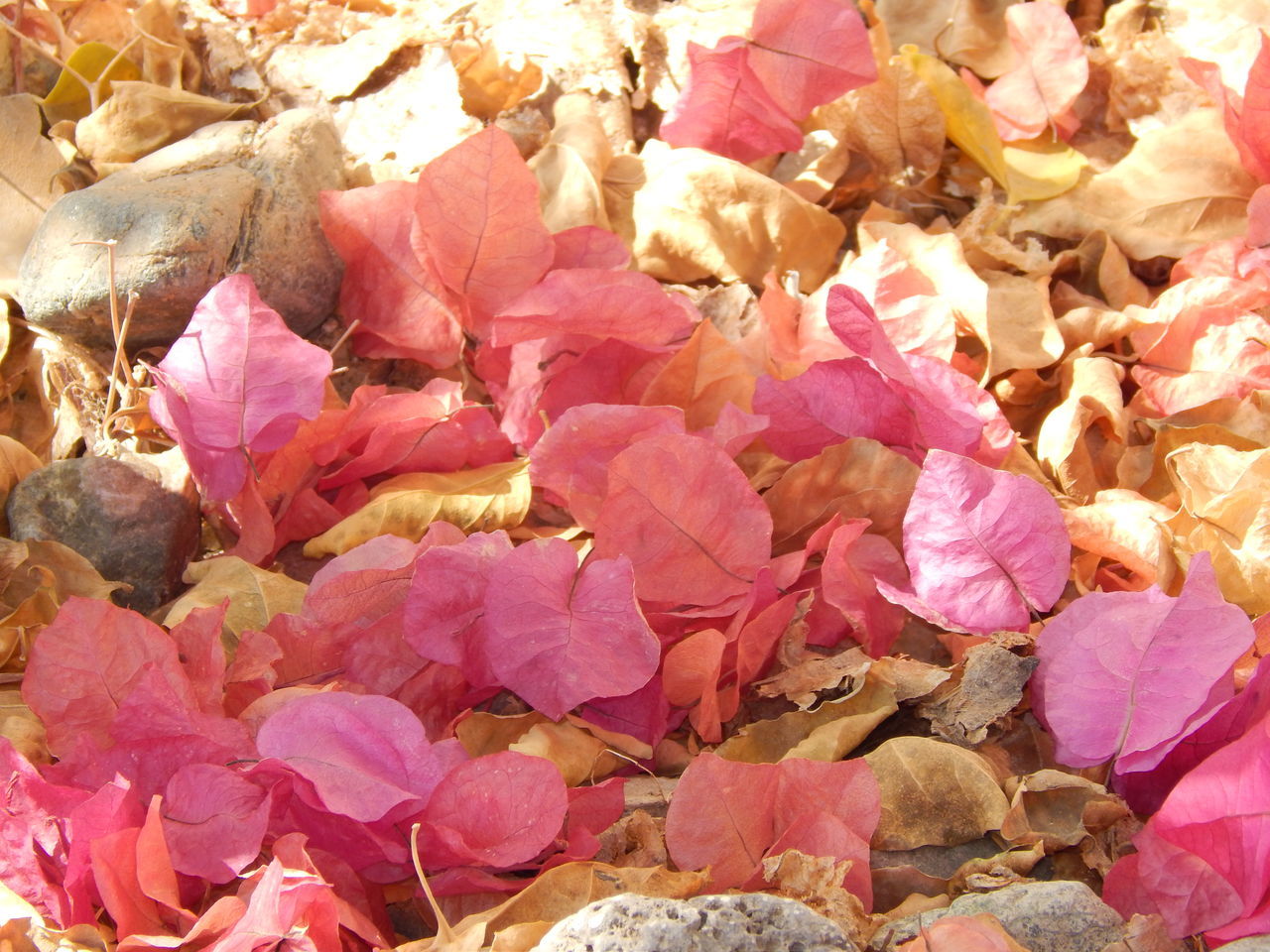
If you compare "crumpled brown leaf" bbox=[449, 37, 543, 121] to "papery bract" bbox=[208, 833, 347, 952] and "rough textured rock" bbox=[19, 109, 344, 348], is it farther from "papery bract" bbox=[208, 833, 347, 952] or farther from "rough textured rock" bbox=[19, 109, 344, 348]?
"papery bract" bbox=[208, 833, 347, 952]

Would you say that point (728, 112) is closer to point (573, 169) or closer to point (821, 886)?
Result: point (573, 169)

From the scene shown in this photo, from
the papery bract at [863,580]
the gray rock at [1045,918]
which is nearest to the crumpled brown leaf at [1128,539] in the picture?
the papery bract at [863,580]

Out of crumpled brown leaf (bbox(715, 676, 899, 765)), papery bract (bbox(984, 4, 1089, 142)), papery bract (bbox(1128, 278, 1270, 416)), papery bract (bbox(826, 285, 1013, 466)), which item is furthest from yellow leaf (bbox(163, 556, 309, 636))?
papery bract (bbox(984, 4, 1089, 142))

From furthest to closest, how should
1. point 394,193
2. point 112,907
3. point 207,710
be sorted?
point 394,193
point 207,710
point 112,907

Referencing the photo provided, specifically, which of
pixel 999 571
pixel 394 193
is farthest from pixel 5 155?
pixel 999 571

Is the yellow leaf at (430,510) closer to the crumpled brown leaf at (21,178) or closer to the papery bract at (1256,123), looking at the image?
the crumpled brown leaf at (21,178)

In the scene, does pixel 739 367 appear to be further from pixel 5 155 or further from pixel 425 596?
pixel 5 155

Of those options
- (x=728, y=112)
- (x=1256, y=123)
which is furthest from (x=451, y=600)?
(x=1256, y=123)
